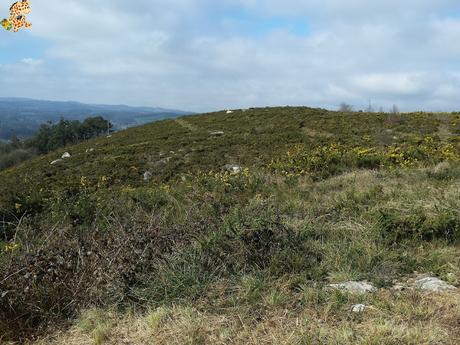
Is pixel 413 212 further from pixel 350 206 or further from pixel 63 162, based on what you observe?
pixel 63 162

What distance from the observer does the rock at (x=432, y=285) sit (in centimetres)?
358

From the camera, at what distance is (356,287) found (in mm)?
3639

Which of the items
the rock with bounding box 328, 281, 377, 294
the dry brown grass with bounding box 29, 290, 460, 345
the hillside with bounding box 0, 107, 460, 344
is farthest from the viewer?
the rock with bounding box 328, 281, 377, 294

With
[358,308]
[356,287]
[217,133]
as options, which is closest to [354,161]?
[356,287]

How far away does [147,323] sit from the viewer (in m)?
3.19

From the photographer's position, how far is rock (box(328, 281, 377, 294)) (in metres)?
3.54

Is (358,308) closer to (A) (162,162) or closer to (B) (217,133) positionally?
(A) (162,162)

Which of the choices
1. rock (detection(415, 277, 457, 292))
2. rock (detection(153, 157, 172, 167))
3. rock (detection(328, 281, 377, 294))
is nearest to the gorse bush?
rock (detection(415, 277, 457, 292))

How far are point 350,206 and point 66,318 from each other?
3.98 m

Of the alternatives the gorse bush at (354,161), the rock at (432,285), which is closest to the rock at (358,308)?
the rock at (432,285)

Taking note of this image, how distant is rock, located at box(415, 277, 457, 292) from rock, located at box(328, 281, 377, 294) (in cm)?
39

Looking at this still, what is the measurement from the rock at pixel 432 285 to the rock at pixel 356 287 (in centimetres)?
39

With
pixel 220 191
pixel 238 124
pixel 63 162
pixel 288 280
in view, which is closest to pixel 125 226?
pixel 288 280

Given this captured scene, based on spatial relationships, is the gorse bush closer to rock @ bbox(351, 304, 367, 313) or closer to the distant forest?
rock @ bbox(351, 304, 367, 313)
